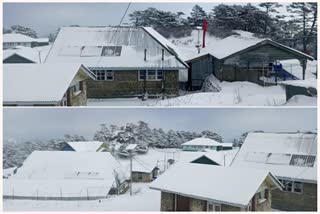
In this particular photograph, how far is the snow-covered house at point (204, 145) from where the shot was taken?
10.9ft

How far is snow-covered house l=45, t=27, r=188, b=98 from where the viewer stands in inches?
128

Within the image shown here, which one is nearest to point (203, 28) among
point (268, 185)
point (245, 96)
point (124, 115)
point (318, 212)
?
point (245, 96)

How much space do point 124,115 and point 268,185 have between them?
3.04 ft

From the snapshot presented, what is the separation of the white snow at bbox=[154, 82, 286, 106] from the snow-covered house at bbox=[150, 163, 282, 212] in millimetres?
384

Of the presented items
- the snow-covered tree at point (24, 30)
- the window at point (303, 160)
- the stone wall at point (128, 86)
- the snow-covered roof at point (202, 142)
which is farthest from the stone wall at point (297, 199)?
the snow-covered tree at point (24, 30)

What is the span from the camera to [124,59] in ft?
10.7

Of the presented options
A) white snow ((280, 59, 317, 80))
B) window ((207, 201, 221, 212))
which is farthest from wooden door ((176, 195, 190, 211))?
white snow ((280, 59, 317, 80))

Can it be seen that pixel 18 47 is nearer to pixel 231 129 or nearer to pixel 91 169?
pixel 91 169

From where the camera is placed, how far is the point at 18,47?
10.8ft

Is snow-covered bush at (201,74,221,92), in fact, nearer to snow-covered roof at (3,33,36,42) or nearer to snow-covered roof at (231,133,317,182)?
snow-covered roof at (231,133,317,182)

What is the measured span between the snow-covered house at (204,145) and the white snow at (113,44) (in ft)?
1.26

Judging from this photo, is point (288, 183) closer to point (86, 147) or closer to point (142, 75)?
point (142, 75)

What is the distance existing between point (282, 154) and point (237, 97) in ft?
1.42

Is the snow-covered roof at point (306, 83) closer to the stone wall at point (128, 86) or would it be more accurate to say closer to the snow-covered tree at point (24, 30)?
the stone wall at point (128, 86)
